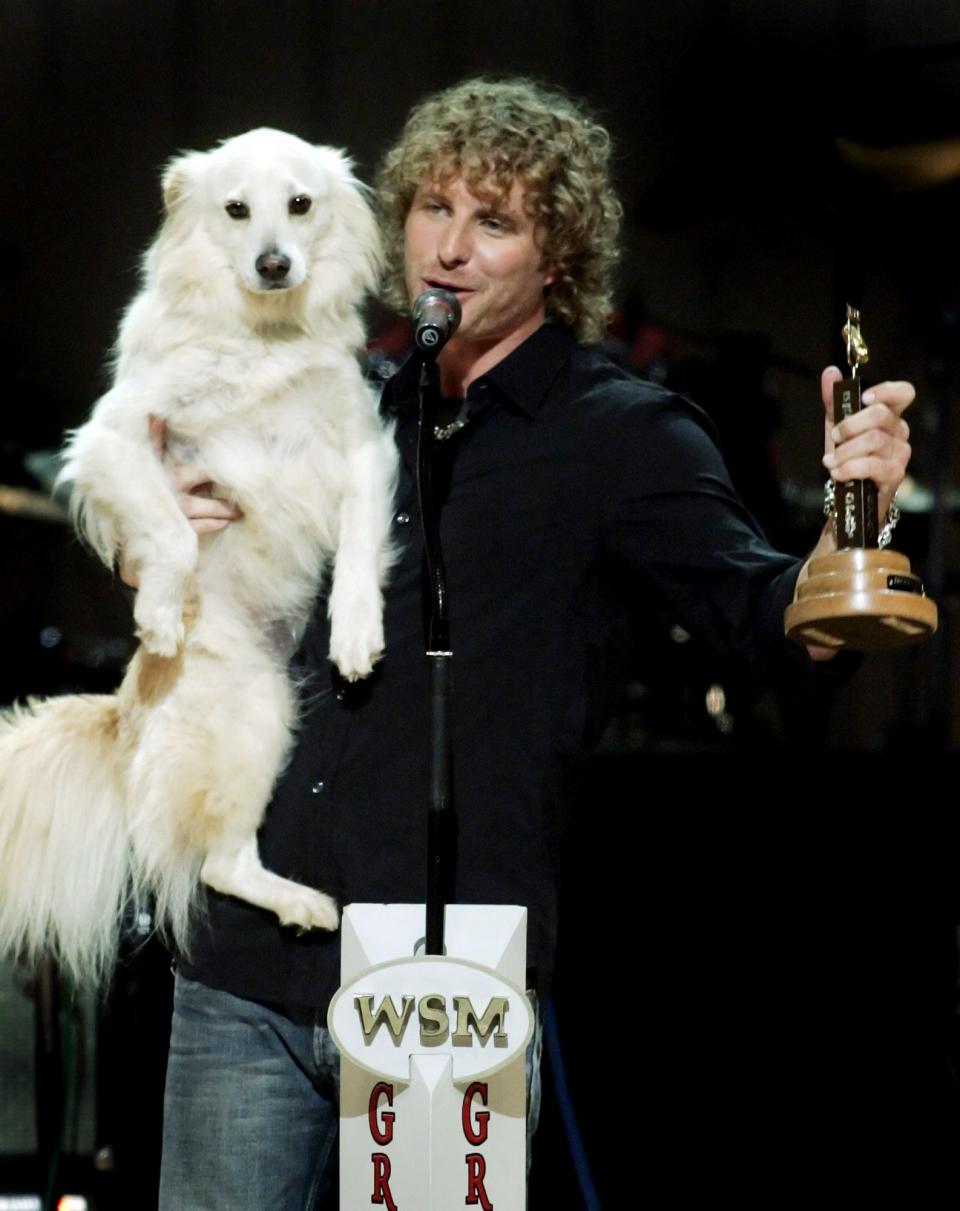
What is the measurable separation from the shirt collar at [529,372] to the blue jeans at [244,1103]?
740mm

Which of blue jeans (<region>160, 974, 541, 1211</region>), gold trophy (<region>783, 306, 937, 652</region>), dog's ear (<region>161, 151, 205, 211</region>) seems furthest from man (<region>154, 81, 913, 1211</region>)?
dog's ear (<region>161, 151, 205, 211</region>)

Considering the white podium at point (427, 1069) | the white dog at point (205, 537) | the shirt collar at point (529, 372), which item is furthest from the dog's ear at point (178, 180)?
the white podium at point (427, 1069)

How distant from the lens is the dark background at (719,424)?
2.42 meters

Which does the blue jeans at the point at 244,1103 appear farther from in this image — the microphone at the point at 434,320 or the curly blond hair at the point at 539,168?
the curly blond hair at the point at 539,168

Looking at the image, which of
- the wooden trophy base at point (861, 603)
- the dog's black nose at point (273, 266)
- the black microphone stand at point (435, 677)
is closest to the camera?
the wooden trophy base at point (861, 603)

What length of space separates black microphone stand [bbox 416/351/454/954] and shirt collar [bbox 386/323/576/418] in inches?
9.8

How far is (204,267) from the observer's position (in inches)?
71.4

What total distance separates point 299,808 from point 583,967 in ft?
3.60

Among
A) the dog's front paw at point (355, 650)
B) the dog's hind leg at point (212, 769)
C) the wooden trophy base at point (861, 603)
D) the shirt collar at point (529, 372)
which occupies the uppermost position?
the shirt collar at point (529, 372)

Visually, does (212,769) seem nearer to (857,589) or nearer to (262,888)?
(262,888)

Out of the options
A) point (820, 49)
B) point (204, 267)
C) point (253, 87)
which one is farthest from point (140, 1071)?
point (820, 49)

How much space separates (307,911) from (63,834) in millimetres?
Answer: 399

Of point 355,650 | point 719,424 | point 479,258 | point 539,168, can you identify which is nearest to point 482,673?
point 355,650

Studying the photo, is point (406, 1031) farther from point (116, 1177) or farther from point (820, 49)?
point (820, 49)
